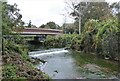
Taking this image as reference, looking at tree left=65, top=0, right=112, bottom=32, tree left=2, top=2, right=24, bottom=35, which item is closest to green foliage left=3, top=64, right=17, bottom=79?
tree left=2, top=2, right=24, bottom=35

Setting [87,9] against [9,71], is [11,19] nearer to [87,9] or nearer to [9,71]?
[9,71]

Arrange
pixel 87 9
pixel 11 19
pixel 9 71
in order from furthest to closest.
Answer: pixel 87 9, pixel 11 19, pixel 9 71

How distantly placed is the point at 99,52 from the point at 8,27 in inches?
93.4

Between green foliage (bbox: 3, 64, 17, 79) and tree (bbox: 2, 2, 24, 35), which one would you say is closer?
green foliage (bbox: 3, 64, 17, 79)

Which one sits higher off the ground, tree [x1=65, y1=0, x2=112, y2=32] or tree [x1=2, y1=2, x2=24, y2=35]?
tree [x1=65, y1=0, x2=112, y2=32]

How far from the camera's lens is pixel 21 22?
3062 mm

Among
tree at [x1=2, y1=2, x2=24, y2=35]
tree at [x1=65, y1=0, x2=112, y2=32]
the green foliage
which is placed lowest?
the green foliage

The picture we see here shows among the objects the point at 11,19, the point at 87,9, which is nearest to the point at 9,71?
the point at 11,19

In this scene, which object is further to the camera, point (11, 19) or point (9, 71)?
point (11, 19)

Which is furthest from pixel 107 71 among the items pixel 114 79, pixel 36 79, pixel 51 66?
pixel 36 79

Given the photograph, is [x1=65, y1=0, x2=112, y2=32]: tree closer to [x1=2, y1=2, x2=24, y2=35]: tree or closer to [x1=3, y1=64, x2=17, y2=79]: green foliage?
[x1=2, y1=2, x2=24, y2=35]: tree

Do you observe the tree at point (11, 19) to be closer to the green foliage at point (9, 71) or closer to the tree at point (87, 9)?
the green foliage at point (9, 71)

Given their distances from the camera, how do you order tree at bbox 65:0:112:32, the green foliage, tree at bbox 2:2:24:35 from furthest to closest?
tree at bbox 65:0:112:32
tree at bbox 2:2:24:35
the green foliage

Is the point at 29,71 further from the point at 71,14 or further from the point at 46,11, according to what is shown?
the point at 71,14
